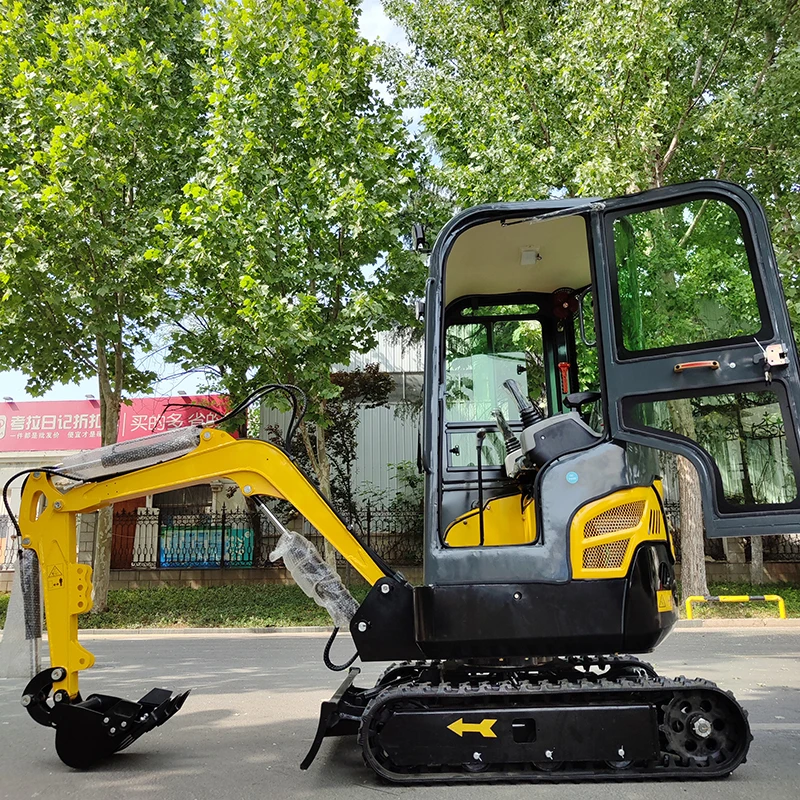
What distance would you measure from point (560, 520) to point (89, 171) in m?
11.8

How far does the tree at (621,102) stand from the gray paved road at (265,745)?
6517mm

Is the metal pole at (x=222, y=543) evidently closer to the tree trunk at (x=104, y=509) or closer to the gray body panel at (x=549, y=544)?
the tree trunk at (x=104, y=509)

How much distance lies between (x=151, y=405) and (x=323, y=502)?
1975cm

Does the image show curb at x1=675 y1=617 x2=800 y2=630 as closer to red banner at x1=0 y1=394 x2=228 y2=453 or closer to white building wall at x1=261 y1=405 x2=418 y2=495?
white building wall at x1=261 y1=405 x2=418 y2=495

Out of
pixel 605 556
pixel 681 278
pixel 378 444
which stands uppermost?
pixel 378 444

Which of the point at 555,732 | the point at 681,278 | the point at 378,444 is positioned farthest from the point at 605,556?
the point at 378,444

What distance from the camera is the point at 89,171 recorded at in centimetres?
1289

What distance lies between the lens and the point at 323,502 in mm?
4391

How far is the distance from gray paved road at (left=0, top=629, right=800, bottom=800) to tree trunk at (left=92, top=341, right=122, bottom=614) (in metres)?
5.50

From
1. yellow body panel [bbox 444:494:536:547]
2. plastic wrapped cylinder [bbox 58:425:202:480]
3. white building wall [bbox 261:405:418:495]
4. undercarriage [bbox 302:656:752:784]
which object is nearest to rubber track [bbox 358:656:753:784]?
undercarriage [bbox 302:656:752:784]

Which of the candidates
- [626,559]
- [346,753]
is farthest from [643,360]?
[346,753]

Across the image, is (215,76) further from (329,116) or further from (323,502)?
(323,502)

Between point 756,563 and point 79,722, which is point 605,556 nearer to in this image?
point 79,722

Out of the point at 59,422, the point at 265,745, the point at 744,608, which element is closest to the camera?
the point at 265,745
